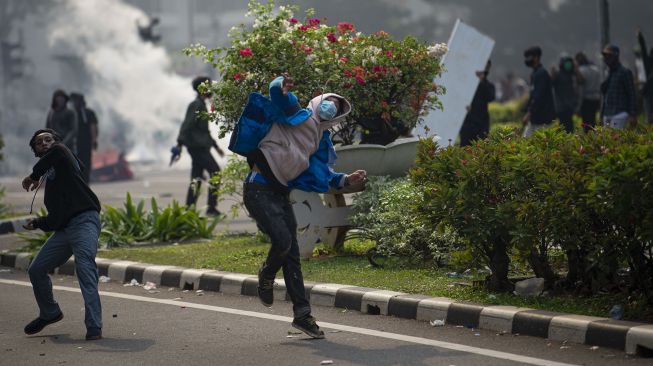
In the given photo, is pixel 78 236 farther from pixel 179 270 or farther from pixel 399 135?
pixel 399 135

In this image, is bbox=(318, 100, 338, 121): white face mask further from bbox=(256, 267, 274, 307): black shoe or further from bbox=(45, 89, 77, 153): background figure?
bbox=(45, 89, 77, 153): background figure

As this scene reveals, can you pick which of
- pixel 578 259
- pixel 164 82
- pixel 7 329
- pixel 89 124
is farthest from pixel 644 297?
pixel 164 82

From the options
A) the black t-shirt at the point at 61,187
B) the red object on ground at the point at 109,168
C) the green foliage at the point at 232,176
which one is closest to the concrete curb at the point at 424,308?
the green foliage at the point at 232,176

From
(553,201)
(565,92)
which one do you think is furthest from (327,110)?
(565,92)

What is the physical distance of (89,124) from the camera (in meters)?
19.4

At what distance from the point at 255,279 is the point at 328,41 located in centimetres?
256

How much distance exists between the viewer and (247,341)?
7.56 meters

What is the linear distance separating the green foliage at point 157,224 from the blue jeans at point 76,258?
459cm

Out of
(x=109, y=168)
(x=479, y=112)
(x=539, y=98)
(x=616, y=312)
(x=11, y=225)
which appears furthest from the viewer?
(x=109, y=168)

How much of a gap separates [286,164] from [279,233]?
1.37 ft

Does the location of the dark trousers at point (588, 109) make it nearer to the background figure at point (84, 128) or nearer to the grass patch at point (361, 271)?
the background figure at point (84, 128)

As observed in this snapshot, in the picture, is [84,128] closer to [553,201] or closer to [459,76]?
[459,76]

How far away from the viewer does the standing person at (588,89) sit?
1942cm

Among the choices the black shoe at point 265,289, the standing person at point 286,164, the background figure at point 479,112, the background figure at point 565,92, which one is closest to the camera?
the standing person at point 286,164
